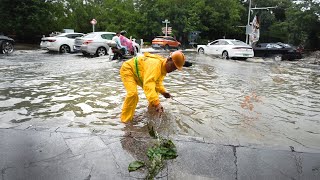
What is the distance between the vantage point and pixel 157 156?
10.8 ft

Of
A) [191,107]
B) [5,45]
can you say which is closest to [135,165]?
[191,107]

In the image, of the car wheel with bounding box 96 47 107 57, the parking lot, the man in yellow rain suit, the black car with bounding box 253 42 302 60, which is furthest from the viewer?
the black car with bounding box 253 42 302 60

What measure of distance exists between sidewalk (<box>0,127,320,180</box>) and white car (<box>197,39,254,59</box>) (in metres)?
16.1

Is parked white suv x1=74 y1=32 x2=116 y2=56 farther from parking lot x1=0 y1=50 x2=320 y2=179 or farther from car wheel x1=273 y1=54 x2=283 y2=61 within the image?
car wheel x1=273 y1=54 x2=283 y2=61

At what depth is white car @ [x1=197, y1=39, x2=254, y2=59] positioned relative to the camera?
19.2 metres

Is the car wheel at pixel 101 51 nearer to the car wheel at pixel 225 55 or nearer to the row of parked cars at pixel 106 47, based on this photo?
the row of parked cars at pixel 106 47

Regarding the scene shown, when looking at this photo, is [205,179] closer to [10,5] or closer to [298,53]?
[298,53]

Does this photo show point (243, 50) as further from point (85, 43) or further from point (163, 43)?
point (163, 43)

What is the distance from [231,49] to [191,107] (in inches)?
548

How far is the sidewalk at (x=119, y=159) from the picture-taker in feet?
10.3

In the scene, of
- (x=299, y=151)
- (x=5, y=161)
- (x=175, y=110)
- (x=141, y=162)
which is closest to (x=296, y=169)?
(x=299, y=151)

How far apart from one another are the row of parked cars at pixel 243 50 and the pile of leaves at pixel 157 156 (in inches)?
648

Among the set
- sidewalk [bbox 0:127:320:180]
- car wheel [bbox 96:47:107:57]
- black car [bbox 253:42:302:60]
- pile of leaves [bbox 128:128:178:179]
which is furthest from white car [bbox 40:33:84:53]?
pile of leaves [bbox 128:128:178:179]

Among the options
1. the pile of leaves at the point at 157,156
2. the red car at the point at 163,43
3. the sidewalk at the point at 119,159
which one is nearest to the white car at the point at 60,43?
the red car at the point at 163,43
